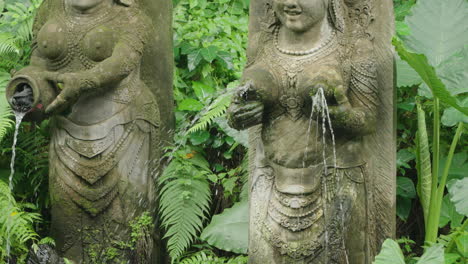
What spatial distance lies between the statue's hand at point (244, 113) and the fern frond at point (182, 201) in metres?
1.52

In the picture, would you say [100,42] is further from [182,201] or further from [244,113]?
[244,113]

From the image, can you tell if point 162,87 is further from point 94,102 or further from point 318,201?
point 318,201

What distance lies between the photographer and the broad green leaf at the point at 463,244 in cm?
609

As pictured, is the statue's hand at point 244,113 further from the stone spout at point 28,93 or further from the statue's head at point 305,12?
the stone spout at point 28,93

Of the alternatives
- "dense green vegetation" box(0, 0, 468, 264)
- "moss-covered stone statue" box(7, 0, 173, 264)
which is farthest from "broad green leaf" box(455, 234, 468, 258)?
"moss-covered stone statue" box(7, 0, 173, 264)

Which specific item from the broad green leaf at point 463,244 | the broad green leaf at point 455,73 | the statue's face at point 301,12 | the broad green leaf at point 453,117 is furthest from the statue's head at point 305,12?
the broad green leaf at point 463,244

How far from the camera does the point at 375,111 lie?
5.70 m

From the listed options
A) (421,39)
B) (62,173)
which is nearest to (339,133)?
(421,39)

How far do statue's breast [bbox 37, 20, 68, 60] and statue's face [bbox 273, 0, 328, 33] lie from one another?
72.7 inches

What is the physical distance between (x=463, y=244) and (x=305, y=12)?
1.84m

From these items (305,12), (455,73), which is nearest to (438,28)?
(455,73)

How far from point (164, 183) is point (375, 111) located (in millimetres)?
1995

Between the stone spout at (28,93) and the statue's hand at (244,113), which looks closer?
the statue's hand at (244,113)

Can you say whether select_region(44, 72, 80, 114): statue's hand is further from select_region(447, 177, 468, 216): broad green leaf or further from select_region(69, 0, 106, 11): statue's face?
select_region(447, 177, 468, 216): broad green leaf
